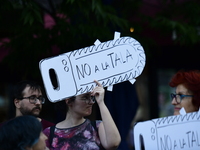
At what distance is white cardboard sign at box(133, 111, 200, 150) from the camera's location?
3045mm

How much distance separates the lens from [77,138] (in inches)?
121

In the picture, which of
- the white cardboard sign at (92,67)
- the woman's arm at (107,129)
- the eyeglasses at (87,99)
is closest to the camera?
the woman's arm at (107,129)

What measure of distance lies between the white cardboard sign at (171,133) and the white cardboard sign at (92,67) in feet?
1.26

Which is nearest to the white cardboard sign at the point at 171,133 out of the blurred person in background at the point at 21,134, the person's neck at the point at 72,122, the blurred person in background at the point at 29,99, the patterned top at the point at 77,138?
the patterned top at the point at 77,138

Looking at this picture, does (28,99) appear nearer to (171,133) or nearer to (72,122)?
(72,122)

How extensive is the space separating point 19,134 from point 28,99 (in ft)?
5.07

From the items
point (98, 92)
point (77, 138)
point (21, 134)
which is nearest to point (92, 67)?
point (98, 92)

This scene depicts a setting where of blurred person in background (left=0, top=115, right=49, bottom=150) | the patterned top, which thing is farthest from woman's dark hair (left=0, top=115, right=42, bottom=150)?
the patterned top

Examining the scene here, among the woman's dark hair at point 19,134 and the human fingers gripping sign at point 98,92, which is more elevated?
the human fingers gripping sign at point 98,92

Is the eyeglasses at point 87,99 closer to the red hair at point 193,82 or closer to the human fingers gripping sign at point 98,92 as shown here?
the human fingers gripping sign at point 98,92

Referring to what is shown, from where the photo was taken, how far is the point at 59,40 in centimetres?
495

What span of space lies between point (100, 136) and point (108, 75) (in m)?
0.46

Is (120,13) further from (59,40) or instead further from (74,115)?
(74,115)

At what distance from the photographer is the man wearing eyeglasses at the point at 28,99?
12.6 ft
